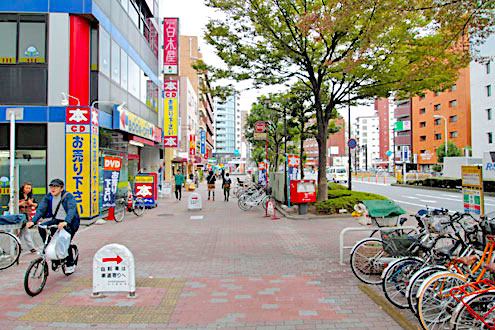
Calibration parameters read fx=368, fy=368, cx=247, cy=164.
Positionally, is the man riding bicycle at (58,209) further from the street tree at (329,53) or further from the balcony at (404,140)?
the balcony at (404,140)

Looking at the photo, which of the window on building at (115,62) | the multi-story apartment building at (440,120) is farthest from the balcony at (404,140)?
the window on building at (115,62)

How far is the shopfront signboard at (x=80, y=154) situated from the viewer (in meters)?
11.6

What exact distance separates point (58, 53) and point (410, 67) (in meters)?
12.3

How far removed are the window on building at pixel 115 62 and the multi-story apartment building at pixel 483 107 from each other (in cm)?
3911

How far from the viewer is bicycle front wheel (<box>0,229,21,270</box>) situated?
6739 mm

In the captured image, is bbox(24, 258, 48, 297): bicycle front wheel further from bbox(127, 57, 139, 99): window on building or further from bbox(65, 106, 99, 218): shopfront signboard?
bbox(127, 57, 139, 99): window on building

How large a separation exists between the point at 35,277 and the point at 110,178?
8413 millimetres

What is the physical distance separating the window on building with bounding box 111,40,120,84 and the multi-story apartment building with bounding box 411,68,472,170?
4404 centimetres

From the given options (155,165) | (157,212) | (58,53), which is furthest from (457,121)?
(58,53)

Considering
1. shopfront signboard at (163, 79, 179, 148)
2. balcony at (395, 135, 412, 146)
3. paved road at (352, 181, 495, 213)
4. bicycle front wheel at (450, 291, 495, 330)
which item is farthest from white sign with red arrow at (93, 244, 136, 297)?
balcony at (395, 135, 412, 146)

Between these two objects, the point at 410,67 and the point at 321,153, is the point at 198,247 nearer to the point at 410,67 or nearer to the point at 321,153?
the point at 321,153

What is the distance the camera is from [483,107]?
1618 inches

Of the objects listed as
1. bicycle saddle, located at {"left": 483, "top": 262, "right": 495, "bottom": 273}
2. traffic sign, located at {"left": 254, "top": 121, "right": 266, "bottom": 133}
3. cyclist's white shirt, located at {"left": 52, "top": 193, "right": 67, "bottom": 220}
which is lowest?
bicycle saddle, located at {"left": 483, "top": 262, "right": 495, "bottom": 273}

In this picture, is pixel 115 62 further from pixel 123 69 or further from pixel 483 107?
pixel 483 107
